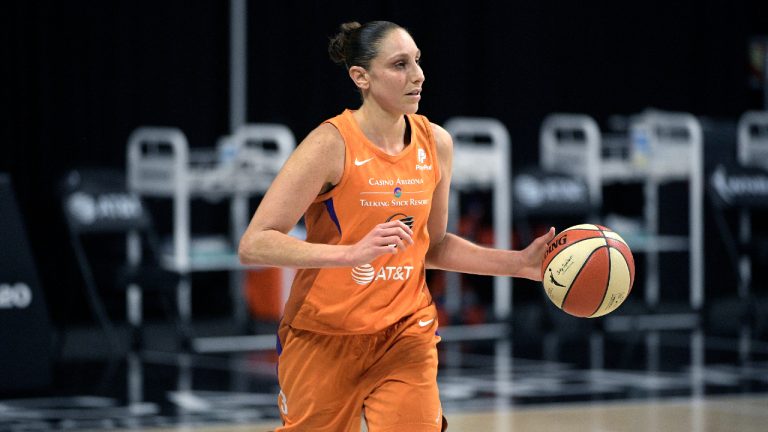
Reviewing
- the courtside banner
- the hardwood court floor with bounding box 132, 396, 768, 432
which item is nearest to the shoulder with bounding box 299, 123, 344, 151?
the hardwood court floor with bounding box 132, 396, 768, 432

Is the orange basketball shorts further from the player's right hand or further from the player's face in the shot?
the player's face

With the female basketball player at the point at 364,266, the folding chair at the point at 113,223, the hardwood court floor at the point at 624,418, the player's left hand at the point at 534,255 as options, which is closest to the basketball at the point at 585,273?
the player's left hand at the point at 534,255

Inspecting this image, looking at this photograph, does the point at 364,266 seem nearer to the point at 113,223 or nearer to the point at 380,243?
the point at 380,243

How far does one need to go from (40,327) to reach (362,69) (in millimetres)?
3310

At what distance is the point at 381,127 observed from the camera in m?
3.83

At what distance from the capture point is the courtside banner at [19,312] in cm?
648

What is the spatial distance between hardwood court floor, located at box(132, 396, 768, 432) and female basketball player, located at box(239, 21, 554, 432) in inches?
95.8

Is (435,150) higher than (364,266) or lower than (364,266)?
higher

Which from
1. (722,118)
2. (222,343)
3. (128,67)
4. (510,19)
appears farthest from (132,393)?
(722,118)

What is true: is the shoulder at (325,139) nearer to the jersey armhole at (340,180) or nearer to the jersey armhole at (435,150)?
the jersey armhole at (340,180)

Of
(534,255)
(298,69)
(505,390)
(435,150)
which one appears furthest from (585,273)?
(298,69)

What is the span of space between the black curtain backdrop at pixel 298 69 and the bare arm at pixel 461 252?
17.4 ft

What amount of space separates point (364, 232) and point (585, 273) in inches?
25.7

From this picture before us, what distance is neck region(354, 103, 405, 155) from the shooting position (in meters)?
3.82
